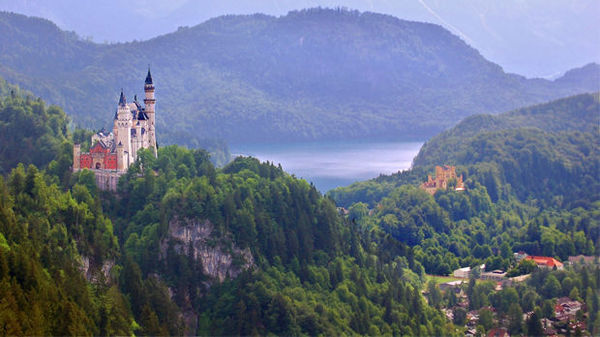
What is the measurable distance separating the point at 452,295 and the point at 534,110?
10097cm

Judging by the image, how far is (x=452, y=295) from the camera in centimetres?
6994

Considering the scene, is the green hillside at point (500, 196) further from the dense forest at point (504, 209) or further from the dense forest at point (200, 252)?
the dense forest at point (200, 252)

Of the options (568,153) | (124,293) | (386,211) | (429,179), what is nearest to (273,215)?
(124,293)

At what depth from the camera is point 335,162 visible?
554 ft

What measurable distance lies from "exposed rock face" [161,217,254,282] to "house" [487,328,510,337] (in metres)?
12.7

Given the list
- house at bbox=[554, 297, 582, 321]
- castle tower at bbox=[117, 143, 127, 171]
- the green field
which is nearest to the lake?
the green field

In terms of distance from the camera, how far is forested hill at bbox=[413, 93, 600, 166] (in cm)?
14300

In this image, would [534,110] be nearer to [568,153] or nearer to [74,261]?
[568,153]

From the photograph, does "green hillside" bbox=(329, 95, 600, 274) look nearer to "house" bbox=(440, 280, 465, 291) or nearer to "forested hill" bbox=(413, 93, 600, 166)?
"forested hill" bbox=(413, 93, 600, 166)

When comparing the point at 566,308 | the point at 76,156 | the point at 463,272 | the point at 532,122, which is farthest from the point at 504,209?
the point at 76,156

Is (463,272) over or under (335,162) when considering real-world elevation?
under

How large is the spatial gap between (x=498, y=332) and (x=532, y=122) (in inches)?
3843

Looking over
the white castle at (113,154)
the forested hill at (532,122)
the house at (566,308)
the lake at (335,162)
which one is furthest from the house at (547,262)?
the forested hill at (532,122)

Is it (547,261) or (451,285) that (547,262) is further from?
(451,285)
